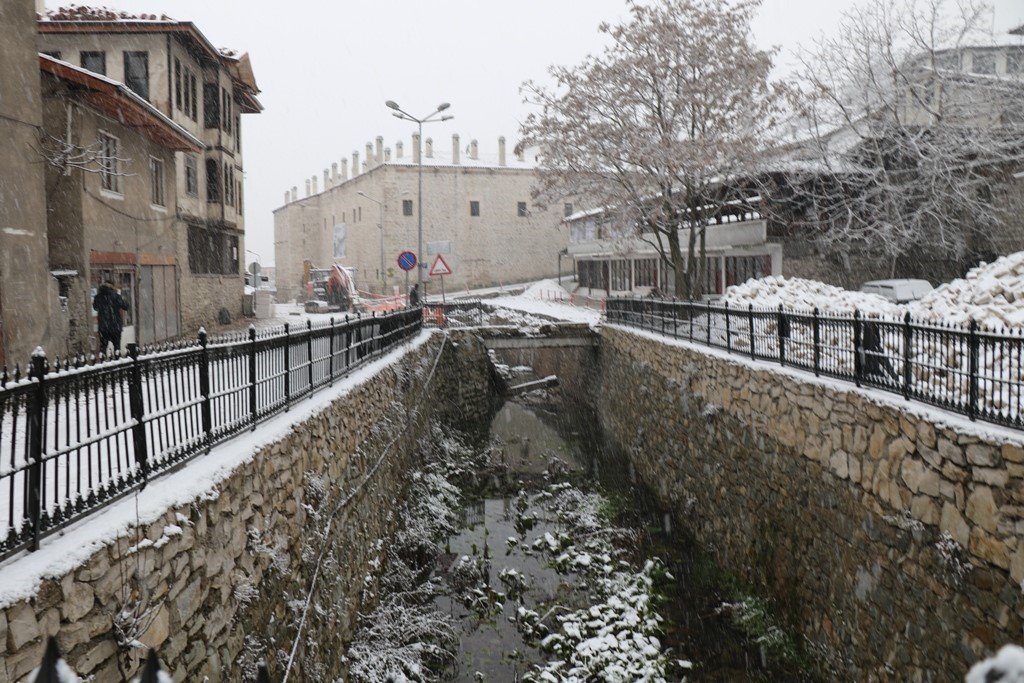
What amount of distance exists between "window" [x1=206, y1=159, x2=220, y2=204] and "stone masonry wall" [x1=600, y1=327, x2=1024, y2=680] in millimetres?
20858

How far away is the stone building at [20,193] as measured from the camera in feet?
44.0

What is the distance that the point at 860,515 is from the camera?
7.59 m

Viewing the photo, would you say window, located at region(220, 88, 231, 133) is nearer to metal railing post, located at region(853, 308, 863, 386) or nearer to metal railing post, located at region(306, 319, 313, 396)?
metal railing post, located at region(306, 319, 313, 396)

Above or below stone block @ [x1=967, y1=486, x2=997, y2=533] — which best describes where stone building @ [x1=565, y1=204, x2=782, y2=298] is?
above

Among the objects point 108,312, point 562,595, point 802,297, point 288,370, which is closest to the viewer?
point 288,370

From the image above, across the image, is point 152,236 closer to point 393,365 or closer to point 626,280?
point 393,365

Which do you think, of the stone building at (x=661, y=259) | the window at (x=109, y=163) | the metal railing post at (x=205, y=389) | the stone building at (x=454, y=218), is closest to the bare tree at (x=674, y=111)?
the stone building at (x=661, y=259)

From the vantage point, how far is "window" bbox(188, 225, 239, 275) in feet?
84.7

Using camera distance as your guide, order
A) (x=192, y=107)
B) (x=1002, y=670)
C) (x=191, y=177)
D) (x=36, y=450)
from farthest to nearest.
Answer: (x=192, y=107), (x=191, y=177), (x=36, y=450), (x=1002, y=670)

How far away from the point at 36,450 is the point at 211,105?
27.1 metres

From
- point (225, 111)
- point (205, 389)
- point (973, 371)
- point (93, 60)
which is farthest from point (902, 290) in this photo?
point (93, 60)

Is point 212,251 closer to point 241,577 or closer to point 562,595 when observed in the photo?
point 562,595

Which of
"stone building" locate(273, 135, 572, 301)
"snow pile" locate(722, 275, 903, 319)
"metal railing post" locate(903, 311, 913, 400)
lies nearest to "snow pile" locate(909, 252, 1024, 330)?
"snow pile" locate(722, 275, 903, 319)

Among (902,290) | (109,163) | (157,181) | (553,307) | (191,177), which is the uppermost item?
(191,177)
